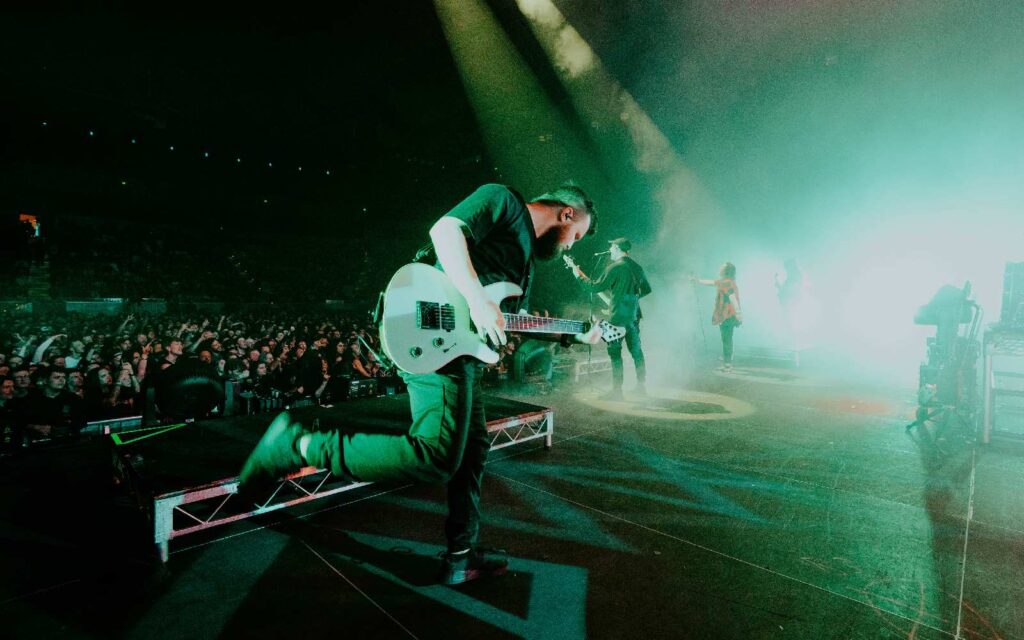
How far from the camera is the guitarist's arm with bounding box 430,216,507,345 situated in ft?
5.66

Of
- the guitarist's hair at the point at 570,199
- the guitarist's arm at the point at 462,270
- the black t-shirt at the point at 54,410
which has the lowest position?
the black t-shirt at the point at 54,410

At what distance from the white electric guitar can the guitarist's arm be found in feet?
0.39

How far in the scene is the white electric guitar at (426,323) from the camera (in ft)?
6.12

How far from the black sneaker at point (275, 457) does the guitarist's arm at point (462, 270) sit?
36.8 inches

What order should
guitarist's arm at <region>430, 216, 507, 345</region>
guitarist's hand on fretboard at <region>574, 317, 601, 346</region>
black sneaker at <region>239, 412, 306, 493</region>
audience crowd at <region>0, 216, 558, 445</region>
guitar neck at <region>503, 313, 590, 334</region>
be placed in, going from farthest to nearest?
audience crowd at <region>0, 216, 558, 445</region>
guitarist's hand on fretboard at <region>574, 317, 601, 346</region>
guitar neck at <region>503, 313, 590, 334</region>
black sneaker at <region>239, 412, 306, 493</region>
guitarist's arm at <region>430, 216, 507, 345</region>

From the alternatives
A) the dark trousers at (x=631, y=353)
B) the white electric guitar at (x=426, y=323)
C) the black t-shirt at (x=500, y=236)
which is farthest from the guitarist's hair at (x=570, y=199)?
the dark trousers at (x=631, y=353)

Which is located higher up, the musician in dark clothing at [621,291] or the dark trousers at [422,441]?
the musician in dark clothing at [621,291]

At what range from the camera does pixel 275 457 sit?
200 cm

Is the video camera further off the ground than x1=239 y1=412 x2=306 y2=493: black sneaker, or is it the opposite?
the video camera

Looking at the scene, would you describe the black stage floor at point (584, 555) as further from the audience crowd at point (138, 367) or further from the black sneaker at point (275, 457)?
the audience crowd at point (138, 367)

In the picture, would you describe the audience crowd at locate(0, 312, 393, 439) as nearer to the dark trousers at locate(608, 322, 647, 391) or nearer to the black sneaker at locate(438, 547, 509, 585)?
the black sneaker at locate(438, 547, 509, 585)

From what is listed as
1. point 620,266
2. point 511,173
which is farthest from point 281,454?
point 511,173

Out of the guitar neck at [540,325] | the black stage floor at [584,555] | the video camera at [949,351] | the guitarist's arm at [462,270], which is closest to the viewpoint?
the guitarist's arm at [462,270]

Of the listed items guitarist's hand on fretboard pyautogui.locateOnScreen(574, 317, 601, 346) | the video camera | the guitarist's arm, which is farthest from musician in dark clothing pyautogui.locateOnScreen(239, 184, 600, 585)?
the video camera
